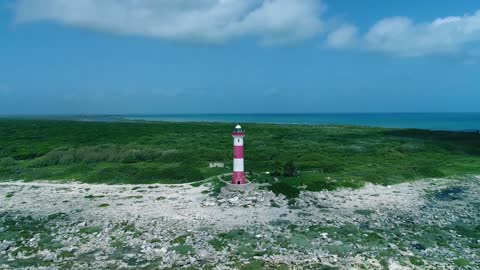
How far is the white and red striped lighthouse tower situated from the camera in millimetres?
21438

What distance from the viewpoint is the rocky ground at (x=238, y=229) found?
13.3m

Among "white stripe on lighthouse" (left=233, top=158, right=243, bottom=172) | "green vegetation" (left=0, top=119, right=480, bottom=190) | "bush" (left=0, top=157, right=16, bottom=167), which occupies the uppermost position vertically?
"white stripe on lighthouse" (left=233, top=158, right=243, bottom=172)

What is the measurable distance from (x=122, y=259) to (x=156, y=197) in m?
8.43

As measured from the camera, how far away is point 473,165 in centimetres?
3177

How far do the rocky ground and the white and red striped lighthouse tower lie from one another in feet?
3.93

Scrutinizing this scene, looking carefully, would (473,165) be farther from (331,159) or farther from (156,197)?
(156,197)

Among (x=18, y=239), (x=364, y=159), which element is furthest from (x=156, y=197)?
(x=364, y=159)

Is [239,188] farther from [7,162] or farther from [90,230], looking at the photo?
[7,162]

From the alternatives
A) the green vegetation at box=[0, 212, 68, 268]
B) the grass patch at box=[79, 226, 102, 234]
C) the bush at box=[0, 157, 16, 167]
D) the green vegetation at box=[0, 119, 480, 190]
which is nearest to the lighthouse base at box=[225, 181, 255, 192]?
the green vegetation at box=[0, 119, 480, 190]

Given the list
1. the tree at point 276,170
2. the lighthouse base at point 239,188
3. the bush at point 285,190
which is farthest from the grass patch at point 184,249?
the tree at point 276,170

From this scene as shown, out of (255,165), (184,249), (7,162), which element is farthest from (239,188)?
(7,162)

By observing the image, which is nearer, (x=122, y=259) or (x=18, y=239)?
(x=122, y=259)

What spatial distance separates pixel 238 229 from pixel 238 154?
237 inches

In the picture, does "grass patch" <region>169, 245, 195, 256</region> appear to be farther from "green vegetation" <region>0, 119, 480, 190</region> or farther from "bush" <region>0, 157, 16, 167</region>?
"bush" <region>0, 157, 16, 167</region>
